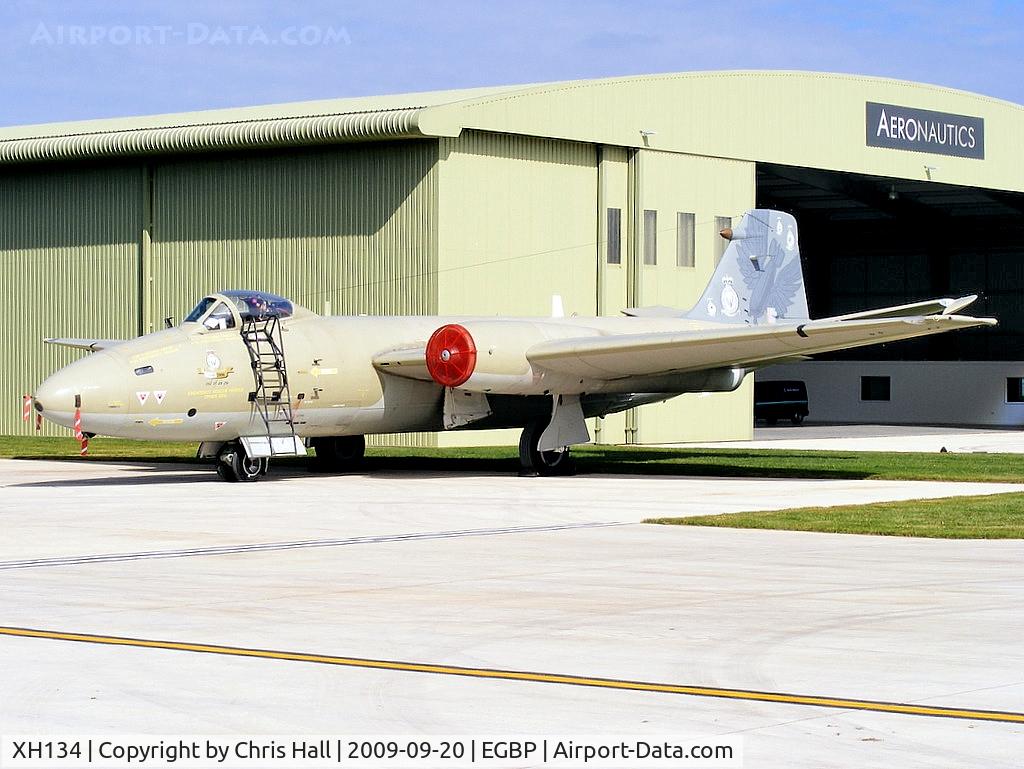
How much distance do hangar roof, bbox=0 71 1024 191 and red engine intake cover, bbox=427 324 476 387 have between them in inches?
395

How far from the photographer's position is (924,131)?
157ft

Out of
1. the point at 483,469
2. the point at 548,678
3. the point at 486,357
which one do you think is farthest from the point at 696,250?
the point at 548,678

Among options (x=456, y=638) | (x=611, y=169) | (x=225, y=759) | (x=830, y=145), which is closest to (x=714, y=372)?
(x=611, y=169)

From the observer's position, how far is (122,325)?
41.6 meters

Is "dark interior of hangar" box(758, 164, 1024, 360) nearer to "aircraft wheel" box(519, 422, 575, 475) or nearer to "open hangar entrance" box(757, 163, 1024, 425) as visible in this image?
"open hangar entrance" box(757, 163, 1024, 425)

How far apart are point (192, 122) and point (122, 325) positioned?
5.96 m

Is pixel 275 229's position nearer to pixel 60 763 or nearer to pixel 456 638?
pixel 456 638

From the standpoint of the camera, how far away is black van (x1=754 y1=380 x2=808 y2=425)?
205 ft

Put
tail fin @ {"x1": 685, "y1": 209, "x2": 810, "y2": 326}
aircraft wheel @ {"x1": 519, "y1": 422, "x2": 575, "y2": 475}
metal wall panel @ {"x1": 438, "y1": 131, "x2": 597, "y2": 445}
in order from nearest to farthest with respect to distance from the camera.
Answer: aircraft wheel @ {"x1": 519, "y1": 422, "x2": 575, "y2": 475}
tail fin @ {"x1": 685, "y1": 209, "x2": 810, "y2": 326}
metal wall panel @ {"x1": 438, "y1": 131, "x2": 597, "y2": 445}

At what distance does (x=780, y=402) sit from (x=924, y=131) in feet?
56.6

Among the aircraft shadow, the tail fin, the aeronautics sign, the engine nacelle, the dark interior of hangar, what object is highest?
the aeronautics sign

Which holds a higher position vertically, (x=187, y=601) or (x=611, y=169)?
(x=611, y=169)
